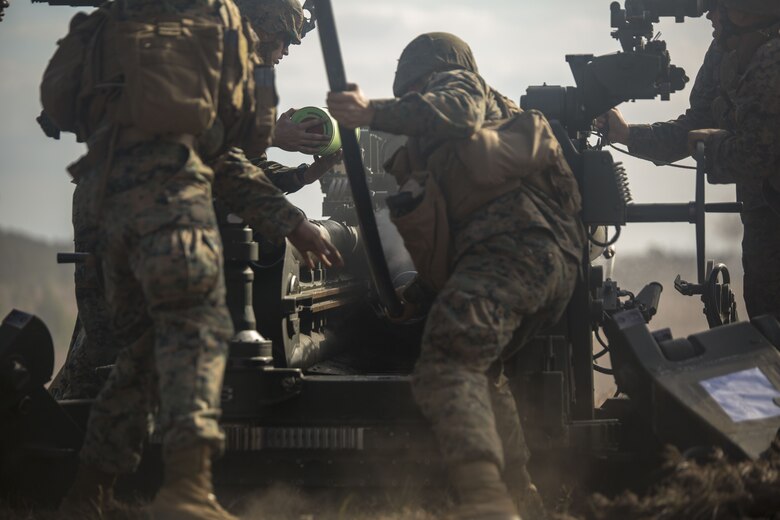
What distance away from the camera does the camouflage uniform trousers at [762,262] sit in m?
6.65

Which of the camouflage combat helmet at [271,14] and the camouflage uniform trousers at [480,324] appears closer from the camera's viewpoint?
the camouflage uniform trousers at [480,324]

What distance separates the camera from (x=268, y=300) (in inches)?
203

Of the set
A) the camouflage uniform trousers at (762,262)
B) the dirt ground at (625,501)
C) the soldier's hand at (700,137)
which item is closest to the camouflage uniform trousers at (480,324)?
A: the dirt ground at (625,501)

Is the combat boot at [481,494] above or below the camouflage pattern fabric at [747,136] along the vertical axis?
below

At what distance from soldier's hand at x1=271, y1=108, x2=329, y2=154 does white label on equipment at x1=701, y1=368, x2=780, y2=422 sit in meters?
2.38

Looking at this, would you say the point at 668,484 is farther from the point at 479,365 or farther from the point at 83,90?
the point at 83,90

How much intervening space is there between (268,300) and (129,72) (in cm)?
135

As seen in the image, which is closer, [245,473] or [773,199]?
[245,473]

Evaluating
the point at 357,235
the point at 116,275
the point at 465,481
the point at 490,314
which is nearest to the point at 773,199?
the point at 357,235

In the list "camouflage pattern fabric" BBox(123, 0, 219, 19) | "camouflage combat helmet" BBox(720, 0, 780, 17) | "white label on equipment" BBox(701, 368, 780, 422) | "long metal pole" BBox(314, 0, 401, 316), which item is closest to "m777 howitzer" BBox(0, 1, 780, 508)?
"white label on equipment" BBox(701, 368, 780, 422)

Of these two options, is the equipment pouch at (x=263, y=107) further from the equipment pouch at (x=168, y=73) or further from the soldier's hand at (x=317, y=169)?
the soldier's hand at (x=317, y=169)

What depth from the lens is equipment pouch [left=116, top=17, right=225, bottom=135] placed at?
414 cm

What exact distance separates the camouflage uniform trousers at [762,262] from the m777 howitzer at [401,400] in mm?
1409

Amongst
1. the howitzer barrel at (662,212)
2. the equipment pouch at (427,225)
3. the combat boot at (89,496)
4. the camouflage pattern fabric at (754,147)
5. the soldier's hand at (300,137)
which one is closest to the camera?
the combat boot at (89,496)
